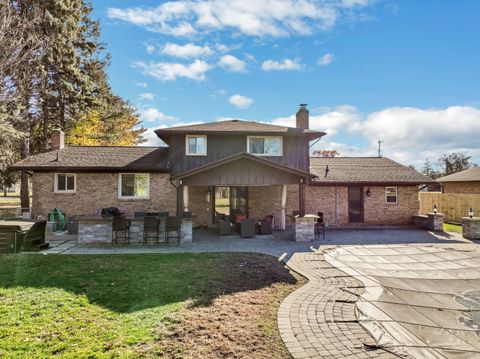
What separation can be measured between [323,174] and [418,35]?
27.4 ft

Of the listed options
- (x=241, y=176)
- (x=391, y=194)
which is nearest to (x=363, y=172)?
(x=391, y=194)

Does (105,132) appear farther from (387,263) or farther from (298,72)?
(387,263)

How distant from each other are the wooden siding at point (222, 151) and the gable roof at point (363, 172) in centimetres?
178

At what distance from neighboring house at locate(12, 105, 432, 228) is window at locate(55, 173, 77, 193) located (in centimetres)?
5

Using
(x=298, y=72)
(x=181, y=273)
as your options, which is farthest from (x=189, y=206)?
(x=298, y=72)

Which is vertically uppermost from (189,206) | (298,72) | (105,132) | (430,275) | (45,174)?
(298,72)

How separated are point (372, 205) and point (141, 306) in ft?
49.9

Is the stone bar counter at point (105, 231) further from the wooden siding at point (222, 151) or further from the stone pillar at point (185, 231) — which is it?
the wooden siding at point (222, 151)

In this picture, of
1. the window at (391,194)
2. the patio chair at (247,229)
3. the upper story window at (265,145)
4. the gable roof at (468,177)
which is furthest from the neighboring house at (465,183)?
the patio chair at (247,229)

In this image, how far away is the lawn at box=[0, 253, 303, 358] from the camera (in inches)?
152

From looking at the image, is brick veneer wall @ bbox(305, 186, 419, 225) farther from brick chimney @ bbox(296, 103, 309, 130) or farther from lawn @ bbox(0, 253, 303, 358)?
lawn @ bbox(0, 253, 303, 358)

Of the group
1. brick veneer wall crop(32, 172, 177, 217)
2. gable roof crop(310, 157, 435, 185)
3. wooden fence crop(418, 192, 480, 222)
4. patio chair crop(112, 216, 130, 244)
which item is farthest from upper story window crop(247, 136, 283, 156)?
wooden fence crop(418, 192, 480, 222)

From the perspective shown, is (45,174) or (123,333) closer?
(123,333)

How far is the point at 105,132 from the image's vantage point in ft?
90.4
